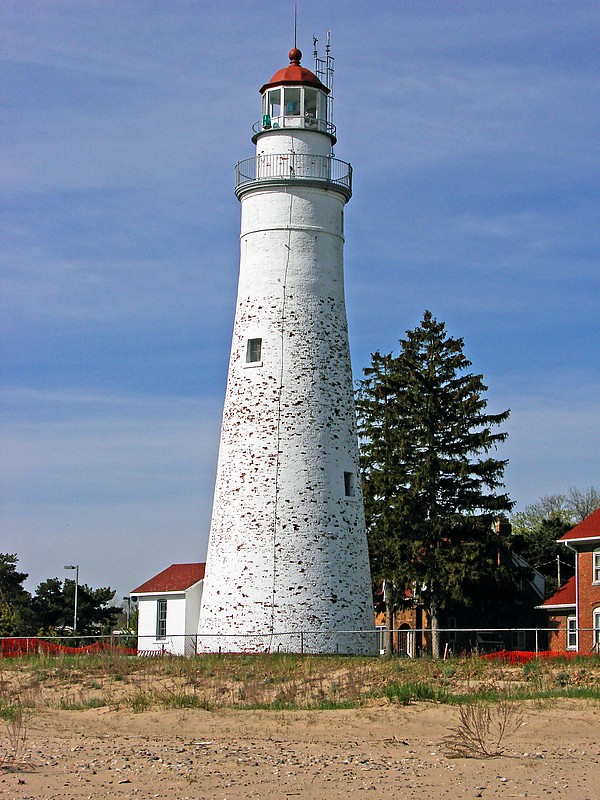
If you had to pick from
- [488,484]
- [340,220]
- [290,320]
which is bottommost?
[488,484]

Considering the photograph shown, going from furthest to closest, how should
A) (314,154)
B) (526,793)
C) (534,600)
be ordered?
(534,600)
(314,154)
(526,793)

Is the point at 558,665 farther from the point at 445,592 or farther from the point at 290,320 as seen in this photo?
the point at 445,592

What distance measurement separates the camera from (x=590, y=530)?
50.8 m

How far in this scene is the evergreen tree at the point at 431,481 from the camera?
46.3 m

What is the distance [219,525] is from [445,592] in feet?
41.2

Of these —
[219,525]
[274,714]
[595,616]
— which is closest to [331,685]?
[274,714]

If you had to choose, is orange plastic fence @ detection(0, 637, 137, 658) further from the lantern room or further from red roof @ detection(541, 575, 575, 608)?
red roof @ detection(541, 575, 575, 608)

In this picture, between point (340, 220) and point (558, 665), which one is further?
point (340, 220)

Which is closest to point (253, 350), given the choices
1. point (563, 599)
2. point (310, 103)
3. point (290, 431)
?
point (290, 431)

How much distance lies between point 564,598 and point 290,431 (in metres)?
23.0

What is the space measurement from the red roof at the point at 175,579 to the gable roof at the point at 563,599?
1507cm

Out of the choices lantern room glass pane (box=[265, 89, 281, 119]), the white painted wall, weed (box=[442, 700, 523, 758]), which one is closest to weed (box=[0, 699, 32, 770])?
weed (box=[442, 700, 523, 758])

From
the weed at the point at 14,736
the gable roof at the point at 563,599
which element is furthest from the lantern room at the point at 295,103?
the gable roof at the point at 563,599

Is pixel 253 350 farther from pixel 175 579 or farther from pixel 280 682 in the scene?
pixel 175 579
